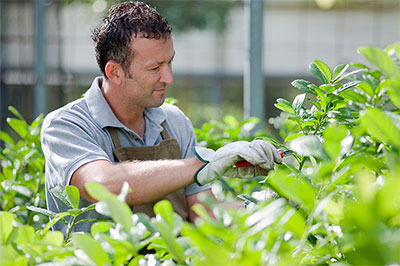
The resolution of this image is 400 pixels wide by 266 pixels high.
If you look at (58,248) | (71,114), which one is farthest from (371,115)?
(71,114)

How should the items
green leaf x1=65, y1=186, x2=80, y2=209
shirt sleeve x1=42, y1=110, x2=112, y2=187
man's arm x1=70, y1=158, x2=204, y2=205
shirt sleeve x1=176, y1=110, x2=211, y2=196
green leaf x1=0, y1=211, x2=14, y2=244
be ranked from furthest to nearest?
shirt sleeve x1=176, y1=110, x2=211, y2=196 → shirt sleeve x1=42, y1=110, x2=112, y2=187 → man's arm x1=70, y1=158, x2=204, y2=205 → green leaf x1=65, y1=186, x2=80, y2=209 → green leaf x1=0, y1=211, x2=14, y2=244

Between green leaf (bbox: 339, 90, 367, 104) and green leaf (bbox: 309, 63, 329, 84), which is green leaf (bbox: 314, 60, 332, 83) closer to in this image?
green leaf (bbox: 309, 63, 329, 84)

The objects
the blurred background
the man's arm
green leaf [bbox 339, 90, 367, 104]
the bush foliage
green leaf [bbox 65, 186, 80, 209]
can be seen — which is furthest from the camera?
the blurred background

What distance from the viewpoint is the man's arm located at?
1.52 metres

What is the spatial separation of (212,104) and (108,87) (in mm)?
6212

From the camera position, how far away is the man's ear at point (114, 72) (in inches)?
80.4

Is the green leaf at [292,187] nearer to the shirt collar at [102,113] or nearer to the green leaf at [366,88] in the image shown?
the green leaf at [366,88]

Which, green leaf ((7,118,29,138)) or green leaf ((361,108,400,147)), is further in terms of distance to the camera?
green leaf ((7,118,29,138))

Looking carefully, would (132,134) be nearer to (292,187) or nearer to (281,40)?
(292,187)

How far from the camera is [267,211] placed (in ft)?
2.06

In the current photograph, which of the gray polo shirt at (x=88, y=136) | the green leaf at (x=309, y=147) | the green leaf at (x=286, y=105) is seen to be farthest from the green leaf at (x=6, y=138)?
the green leaf at (x=309, y=147)

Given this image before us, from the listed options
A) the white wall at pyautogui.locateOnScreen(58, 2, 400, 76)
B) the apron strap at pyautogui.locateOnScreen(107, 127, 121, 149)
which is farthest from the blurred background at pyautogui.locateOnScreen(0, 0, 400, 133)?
the apron strap at pyautogui.locateOnScreen(107, 127, 121, 149)

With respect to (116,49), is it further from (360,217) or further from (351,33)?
(351,33)

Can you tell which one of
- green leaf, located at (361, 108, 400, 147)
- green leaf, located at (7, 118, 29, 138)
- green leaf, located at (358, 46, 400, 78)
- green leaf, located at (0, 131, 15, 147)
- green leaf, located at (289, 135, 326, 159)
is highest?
green leaf, located at (358, 46, 400, 78)
